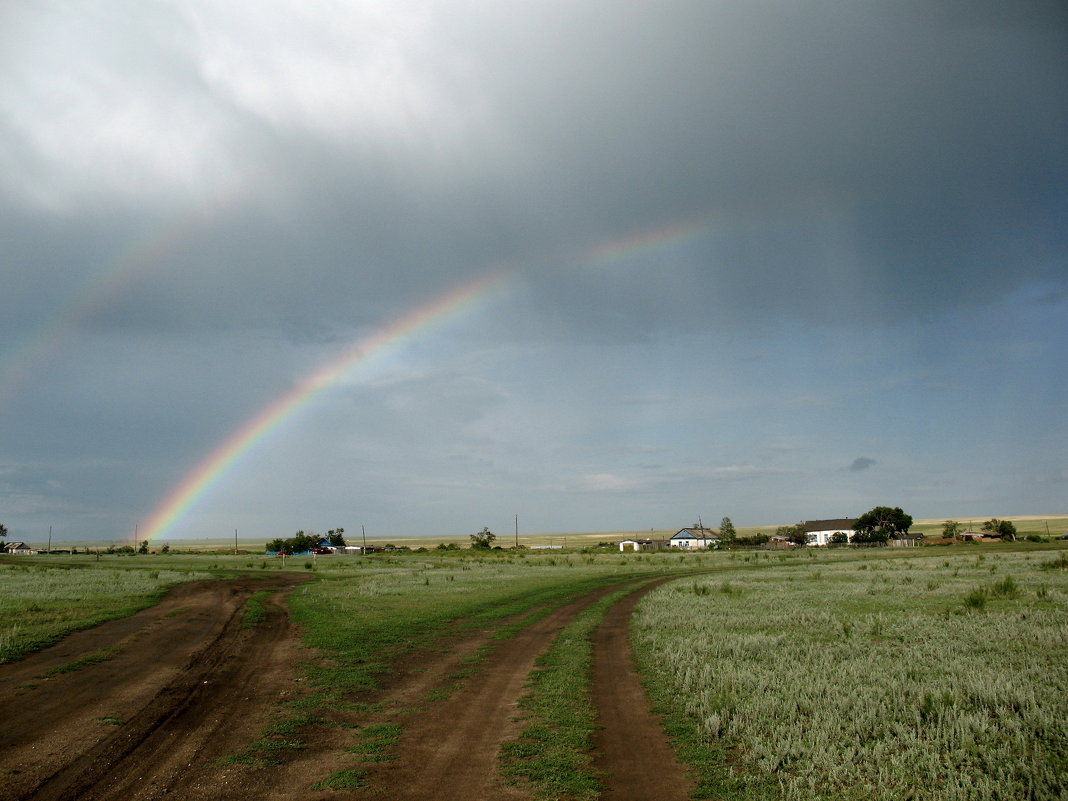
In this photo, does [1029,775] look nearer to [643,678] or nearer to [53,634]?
[643,678]

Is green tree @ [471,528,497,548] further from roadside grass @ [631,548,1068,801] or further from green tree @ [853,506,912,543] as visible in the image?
roadside grass @ [631,548,1068,801]

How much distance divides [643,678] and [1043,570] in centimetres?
4203

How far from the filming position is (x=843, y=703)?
12133 mm

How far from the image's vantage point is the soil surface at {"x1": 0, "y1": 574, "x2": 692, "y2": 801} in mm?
8750

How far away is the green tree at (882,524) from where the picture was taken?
146750mm

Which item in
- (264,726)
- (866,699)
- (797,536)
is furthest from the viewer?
(797,536)

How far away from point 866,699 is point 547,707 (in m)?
6.08

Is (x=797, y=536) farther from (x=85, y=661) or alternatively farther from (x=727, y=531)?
(x=85, y=661)

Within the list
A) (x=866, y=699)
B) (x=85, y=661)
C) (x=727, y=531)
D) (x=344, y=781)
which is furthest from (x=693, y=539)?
(x=344, y=781)

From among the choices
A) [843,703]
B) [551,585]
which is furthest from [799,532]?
[843,703]

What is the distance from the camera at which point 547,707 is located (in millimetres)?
12531

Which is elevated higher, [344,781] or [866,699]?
[344,781]

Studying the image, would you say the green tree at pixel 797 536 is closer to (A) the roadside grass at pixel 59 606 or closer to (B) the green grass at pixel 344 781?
(A) the roadside grass at pixel 59 606

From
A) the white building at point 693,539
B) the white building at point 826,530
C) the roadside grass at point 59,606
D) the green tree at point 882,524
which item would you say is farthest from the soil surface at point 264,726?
the white building at point 826,530
